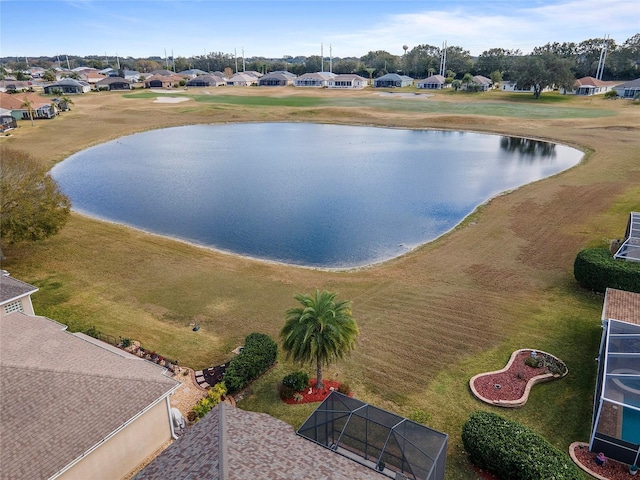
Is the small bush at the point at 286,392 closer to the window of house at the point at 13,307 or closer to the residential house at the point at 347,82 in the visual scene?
the window of house at the point at 13,307

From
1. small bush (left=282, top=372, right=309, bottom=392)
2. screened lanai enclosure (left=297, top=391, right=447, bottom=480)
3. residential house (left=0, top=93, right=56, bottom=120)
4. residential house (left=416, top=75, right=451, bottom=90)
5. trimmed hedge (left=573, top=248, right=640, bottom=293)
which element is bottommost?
small bush (left=282, top=372, right=309, bottom=392)

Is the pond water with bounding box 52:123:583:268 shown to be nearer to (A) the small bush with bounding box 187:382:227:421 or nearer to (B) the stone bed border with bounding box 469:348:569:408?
(B) the stone bed border with bounding box 469:348:569:408

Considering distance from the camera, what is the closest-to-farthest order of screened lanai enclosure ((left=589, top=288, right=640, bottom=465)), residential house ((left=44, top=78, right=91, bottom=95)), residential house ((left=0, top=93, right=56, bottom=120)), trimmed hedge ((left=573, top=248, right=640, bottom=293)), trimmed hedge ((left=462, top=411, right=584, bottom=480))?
trimmed hedge ((left=462, top=411, right=584, bottom=480)) < screened lanai enclosure ((left=589, top=288, right=640, bottom=465)) < trimmed hedge ((left=573, top=248, right=640, bottom=293)) < residential house ((left=0, top=93, right=56, bottom=120)) < residential house ((left=44, top=78, right=91, bottom=95))

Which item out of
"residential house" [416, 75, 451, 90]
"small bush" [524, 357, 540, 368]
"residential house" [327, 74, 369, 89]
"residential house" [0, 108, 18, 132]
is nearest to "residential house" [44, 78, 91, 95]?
"residential house" [0, 108, 18, 132]

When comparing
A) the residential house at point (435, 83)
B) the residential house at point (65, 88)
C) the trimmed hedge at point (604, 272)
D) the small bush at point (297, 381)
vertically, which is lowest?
the small bush at point (297, 381)

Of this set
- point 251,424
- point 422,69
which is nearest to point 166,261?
point 251,424

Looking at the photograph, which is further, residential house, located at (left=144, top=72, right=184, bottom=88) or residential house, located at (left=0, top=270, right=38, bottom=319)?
residential house, located at (left=144, top=72, right=184, bottom=88)

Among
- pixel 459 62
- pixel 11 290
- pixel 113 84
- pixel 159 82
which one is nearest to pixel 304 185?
pixel 11 290

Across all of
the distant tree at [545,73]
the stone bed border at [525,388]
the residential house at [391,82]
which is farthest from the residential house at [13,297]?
the residential house at [391,82]
